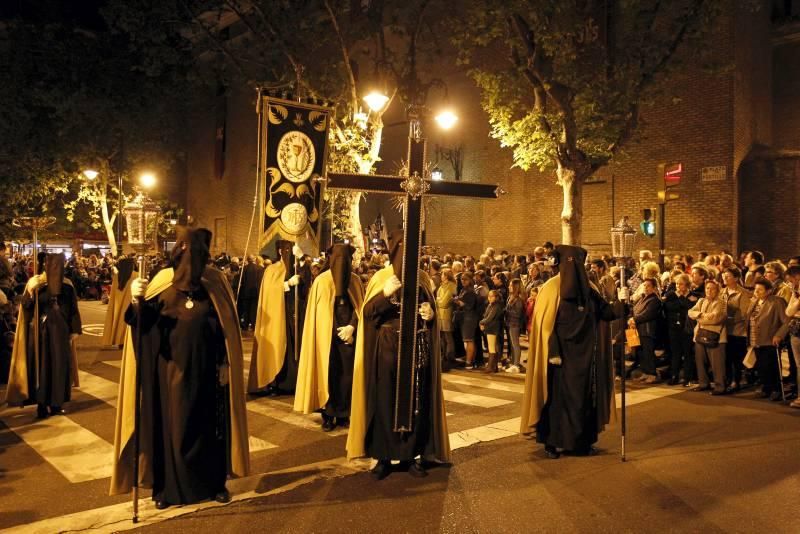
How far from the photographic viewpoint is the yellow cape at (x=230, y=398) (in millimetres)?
5695

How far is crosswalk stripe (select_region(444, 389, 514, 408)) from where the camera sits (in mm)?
9875

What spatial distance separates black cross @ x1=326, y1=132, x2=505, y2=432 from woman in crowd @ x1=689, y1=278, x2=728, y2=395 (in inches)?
221

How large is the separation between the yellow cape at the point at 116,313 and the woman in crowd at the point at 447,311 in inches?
260

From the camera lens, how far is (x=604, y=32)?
59.2 ft

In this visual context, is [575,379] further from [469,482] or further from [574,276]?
[469,482]

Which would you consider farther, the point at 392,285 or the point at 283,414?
the point at 283,414

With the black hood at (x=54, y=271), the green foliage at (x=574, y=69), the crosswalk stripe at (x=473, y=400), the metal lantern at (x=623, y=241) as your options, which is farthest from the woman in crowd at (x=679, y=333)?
the black hood at (x=54, y=271)

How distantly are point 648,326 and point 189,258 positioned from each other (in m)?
8.40

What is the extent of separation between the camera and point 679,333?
37.1ft

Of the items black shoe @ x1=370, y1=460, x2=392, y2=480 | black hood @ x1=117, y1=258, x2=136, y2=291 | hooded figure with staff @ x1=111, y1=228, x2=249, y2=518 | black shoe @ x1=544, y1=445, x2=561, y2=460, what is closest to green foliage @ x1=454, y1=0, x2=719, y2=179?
black hood @ x1=117, y1=258, x2=136, y2=291

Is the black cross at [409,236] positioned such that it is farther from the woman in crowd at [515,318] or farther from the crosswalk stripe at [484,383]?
the woman in crowd at [515,318]

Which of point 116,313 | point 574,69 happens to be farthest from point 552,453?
point 116,313

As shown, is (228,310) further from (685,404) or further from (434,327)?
(685,404)

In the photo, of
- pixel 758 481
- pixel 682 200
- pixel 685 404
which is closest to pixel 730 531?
pixel 758 481
